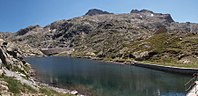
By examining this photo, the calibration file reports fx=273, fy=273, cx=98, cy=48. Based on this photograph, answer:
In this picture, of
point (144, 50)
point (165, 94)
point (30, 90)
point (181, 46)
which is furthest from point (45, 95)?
point (144, 50)

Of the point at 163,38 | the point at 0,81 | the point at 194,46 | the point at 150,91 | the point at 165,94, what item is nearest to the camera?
the point at 0,81

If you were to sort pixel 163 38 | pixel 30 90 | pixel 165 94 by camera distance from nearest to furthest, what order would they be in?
1. pixel 30 90
2. pixel 165 94
3. pixel 163 38

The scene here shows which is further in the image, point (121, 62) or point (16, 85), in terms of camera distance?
point (121, 62)

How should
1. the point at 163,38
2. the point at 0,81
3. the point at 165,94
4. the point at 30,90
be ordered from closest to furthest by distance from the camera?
1. the point at 0,81
2. the point at 30,90
3. the point at 165,94
4. the point at 163,38

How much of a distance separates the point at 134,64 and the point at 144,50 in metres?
25.0

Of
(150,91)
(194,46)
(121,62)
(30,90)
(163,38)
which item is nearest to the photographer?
(30,90)

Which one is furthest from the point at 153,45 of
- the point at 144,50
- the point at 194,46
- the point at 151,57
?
the point at 194,46

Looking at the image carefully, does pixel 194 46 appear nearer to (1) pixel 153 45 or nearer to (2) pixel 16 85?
(1) pixel 153 45

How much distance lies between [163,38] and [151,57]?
129 ft

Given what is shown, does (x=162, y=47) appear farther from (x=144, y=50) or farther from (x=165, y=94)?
(x=165, y=94)

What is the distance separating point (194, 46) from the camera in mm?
149000

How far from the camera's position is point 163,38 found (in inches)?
7702

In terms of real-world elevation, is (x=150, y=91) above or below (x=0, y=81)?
below

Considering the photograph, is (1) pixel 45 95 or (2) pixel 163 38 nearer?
(1) pixel 45 95
